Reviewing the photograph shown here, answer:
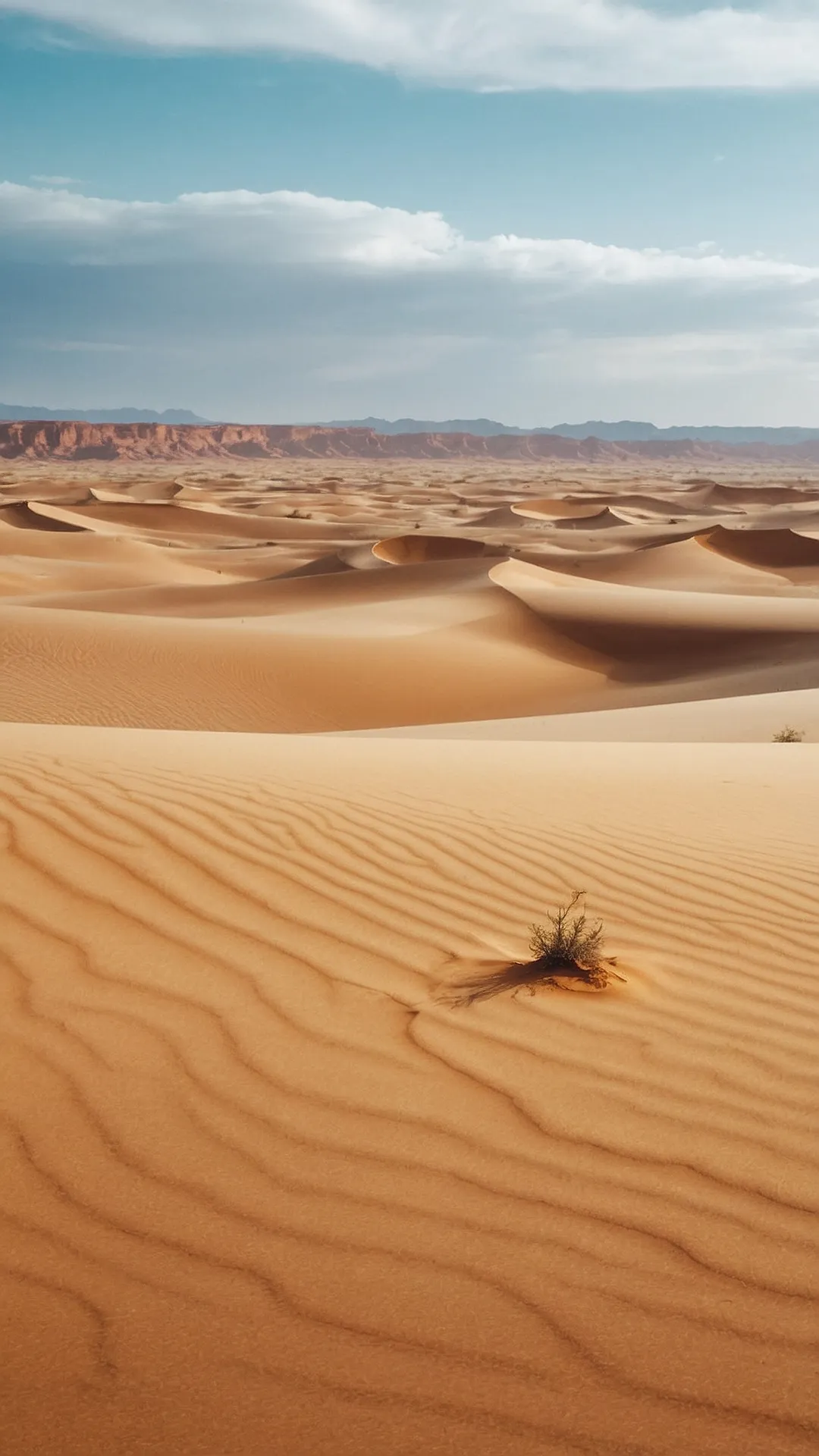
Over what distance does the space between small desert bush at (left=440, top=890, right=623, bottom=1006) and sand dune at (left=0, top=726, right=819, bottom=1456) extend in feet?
0.29

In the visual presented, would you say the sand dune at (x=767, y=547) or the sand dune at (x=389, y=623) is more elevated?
the sand dune at (x=767, y=547)

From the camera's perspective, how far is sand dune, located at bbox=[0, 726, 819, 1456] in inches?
74.4

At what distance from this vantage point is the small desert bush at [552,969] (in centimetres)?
339

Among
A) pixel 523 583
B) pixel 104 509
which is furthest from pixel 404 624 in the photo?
pixel 104 509

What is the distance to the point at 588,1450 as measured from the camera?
178 cm

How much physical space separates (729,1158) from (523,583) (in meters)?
21.3

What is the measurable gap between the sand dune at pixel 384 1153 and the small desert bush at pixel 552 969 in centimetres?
9

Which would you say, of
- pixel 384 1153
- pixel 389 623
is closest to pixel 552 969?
pixel 384 1153

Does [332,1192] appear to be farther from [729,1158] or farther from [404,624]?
[404,624]

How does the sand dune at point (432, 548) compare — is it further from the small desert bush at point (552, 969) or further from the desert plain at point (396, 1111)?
the small desert bush at point (552, 969)

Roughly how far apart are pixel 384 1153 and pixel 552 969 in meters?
1.11

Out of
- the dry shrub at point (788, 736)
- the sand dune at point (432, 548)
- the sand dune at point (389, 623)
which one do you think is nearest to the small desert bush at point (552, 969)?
the dry shrub at point (788, 736)

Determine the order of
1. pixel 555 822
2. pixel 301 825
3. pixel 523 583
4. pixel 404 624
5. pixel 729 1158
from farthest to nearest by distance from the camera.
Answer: pixel 523 583 → pixel 404 624 → pixel 555 822 → pixel 301 825 → pixel 729 1158

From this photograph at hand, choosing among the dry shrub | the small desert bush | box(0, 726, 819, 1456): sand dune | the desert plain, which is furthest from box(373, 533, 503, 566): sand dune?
the small desert bush
